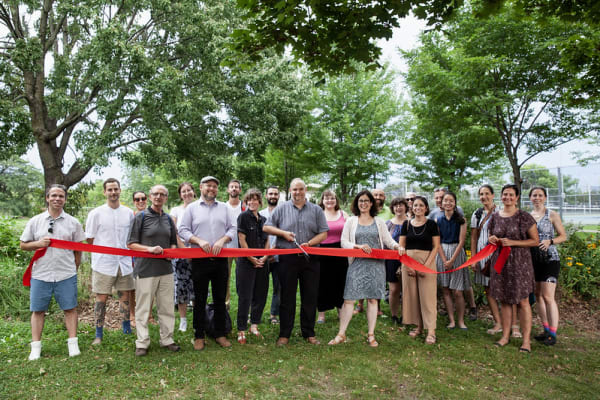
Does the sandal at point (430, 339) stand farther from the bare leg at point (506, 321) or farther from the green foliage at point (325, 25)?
the green foliage at point (325, 25)

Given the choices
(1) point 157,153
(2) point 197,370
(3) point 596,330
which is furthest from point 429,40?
(2) point 197,370

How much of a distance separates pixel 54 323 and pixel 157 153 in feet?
31.1

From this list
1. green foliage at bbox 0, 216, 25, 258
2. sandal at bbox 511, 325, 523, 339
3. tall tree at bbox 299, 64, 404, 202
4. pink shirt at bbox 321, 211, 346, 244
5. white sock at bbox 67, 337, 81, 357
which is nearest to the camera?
white sock at bbox 67, 337, 81, 357

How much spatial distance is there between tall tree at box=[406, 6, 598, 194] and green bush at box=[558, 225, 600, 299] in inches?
135

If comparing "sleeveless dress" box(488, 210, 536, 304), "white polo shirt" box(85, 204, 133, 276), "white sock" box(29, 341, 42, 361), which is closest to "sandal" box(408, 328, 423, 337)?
"sleeveless dress" box(488, 210, 536, 304)

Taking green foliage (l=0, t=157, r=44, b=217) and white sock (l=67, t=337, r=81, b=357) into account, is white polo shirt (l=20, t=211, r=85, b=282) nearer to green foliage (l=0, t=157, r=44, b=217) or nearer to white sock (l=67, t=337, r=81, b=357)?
white sock (l=67, t=337, r=81, b=357)

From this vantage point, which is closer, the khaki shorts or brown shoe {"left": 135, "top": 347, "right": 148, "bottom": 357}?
brown shoe {"left": 135, "top": 347, "right": 148, "bottom": 357}

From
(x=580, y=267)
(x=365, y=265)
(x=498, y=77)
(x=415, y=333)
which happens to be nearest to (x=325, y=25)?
(x=365, y=265)

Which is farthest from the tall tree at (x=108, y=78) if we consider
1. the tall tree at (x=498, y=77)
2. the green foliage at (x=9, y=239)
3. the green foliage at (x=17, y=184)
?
the green foliage at (x=17, y=184)

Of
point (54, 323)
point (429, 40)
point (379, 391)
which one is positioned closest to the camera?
point (379, 391)

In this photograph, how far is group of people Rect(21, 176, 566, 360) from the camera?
4.76 m

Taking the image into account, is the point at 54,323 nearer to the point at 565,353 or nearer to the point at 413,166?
the point at 565,353

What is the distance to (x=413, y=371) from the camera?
14.4ft

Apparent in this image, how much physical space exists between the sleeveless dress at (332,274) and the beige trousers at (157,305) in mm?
2218
